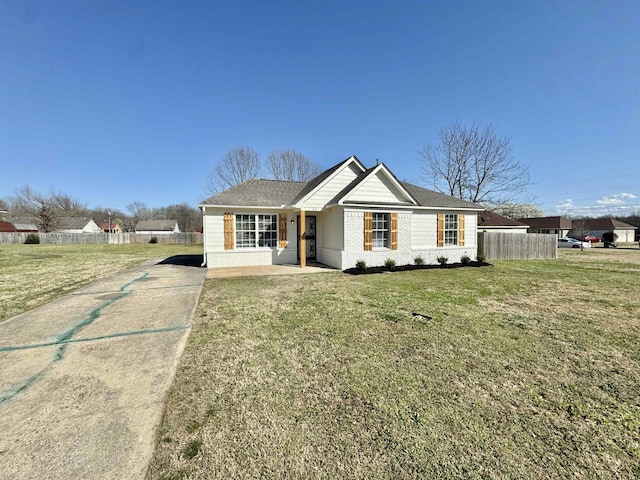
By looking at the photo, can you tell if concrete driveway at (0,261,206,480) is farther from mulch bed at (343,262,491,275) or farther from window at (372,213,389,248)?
window at (372,213,389,248)

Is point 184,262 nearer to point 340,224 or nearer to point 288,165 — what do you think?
point 340,224

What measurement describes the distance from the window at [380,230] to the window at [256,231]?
456 centimetres

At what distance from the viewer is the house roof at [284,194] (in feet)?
38.6

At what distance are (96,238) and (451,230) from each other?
40.3 m

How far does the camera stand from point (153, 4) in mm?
9273

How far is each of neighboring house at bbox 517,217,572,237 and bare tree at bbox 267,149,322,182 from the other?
32.6 meters

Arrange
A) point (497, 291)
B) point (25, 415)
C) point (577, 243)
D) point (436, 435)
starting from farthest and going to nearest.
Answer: point (577, 243) → point (497, 291) → point (25, 415) → point (436, 435)

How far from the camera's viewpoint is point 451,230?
44.8 ft

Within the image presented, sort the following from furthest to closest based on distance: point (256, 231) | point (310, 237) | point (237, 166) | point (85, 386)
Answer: point (237, 166) → point (310, 237) → point (256, 231) → point (85, 386)

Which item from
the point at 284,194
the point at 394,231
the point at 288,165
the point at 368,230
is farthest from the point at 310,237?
the point at 288,165

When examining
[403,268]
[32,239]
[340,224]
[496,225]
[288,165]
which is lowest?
[403,268]

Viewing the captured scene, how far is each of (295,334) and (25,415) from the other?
2.97m

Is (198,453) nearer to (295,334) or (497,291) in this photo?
(295,334)

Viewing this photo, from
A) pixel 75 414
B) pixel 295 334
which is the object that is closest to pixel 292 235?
pixel 295 334
